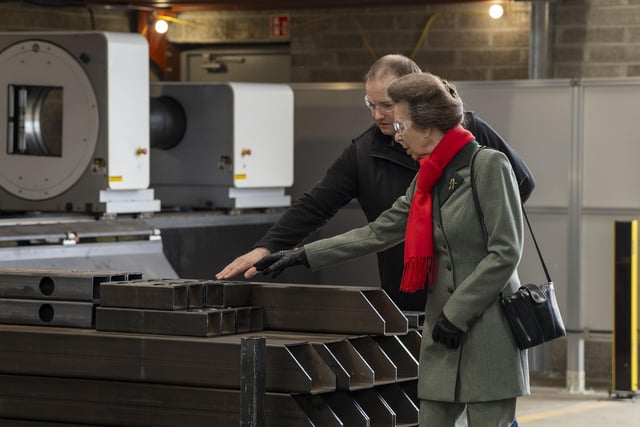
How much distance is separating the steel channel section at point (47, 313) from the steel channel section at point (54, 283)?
23 millimetres

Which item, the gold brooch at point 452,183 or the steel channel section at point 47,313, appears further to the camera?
the steel channel section at point 47,313

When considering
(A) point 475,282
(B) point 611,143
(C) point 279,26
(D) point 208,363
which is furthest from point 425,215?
(C) point 279,26

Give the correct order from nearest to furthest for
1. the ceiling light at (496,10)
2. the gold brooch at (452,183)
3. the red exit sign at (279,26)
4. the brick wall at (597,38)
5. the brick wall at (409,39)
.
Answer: the gold brooch at (452,183), the brick wall at (597,38), the ceiling light at (496,10), the brick wall at (409,39), the red exit sign at (279,26)

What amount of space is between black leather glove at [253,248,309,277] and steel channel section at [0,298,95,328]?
48cm

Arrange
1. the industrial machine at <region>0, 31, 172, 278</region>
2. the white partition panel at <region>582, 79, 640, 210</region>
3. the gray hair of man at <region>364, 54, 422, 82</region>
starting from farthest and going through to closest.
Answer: the white partition panel at <region>582, 79, 640, 210</region> < the industrial machine at <region>0, 31, 172, 278</region> < the gray hair of man at <region>364, 54, 422, 82</region>

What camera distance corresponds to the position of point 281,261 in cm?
341

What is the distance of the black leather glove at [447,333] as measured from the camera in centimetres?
294

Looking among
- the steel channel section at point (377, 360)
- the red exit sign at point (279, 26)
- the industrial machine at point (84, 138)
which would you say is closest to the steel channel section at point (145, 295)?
the steel channel section at point (377, 360)

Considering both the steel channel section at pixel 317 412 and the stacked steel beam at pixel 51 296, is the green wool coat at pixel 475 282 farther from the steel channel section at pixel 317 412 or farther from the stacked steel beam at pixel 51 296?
the stacked steel beam at pixel 51 296

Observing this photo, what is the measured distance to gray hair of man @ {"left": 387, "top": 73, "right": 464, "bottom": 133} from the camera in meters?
2.99

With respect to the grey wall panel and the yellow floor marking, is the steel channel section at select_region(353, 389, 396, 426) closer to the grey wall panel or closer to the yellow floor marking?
the yellow floor marking

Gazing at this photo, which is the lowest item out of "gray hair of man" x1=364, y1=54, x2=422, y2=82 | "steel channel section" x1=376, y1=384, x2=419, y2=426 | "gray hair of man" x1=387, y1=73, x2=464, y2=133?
"steel channel section" x1=376, y1=384, x2=419, y2=426

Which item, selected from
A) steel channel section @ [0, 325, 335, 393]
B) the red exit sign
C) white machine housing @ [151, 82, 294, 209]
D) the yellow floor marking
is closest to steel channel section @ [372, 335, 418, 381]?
steel channel section @ [0, 325, 335, 393]

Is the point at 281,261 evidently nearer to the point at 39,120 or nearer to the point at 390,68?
the point at 390,68
